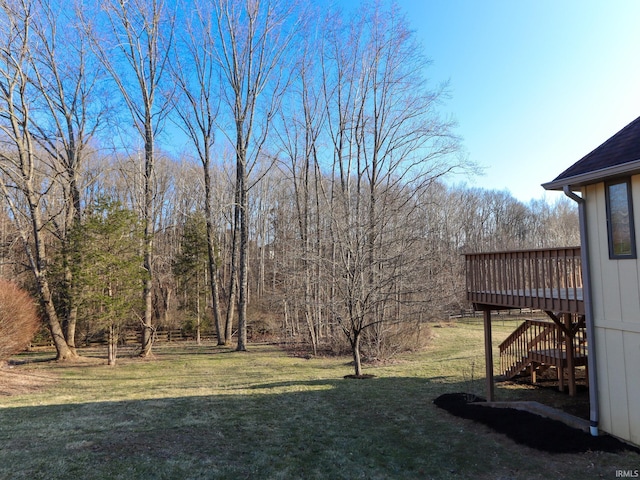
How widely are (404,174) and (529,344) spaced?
9.23 m

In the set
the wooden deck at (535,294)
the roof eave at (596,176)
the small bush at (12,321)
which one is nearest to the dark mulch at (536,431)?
the wooden deck at (535,294)

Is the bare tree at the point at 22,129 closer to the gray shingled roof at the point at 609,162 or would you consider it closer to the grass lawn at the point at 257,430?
the grass lawn at the point at 257,430

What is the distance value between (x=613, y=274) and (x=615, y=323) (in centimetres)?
60

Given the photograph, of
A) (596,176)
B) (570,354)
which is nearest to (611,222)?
(596,176)

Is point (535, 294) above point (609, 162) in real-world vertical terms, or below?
below

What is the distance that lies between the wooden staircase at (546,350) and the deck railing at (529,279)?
5.75 ft

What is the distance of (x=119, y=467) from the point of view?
407 cm

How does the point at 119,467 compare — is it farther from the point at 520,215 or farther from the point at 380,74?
the point at 520,215

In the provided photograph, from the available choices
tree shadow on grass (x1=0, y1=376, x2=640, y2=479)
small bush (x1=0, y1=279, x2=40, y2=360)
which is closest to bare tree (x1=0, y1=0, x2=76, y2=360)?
small bush (x1=0, y1=279, x2=40, y2=360)

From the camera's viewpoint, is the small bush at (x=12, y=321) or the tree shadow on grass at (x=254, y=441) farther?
the small bush at (x=12, y=321)

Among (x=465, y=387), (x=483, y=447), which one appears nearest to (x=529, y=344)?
(x=465, y=387)

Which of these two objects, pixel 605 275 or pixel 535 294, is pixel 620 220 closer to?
pixel 605 275

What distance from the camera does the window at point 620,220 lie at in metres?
4.67

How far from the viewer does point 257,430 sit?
5633 millimetres
